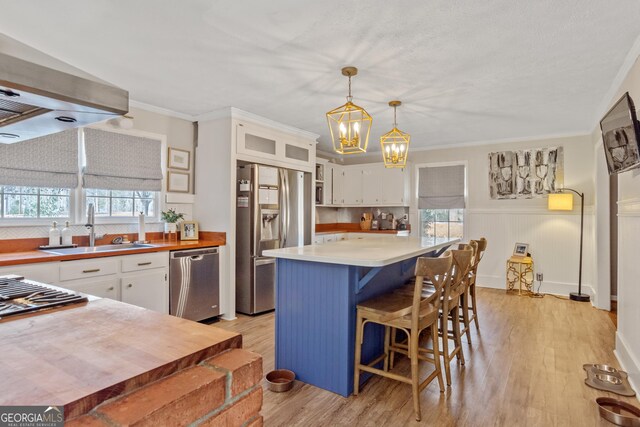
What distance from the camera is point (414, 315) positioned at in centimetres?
219

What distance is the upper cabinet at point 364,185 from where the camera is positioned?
21.4ft

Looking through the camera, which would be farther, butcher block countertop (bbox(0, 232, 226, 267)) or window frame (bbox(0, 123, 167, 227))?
window frame (bbox(0, 123, 167, 227))

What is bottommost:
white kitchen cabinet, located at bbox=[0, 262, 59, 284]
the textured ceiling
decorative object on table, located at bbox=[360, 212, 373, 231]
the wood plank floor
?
the wood plank floor

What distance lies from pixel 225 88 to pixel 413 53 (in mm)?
Result: 1792

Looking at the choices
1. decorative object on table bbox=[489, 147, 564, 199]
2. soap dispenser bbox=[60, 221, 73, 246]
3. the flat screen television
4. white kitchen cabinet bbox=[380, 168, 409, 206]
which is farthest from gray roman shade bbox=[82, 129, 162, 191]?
decorative object on table bbox=[489, 147, 564, 199]

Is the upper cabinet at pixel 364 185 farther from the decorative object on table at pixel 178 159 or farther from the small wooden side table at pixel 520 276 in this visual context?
the decorative object on table at pixel 178 159

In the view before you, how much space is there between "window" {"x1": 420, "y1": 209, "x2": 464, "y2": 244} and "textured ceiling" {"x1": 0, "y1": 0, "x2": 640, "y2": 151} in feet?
8.24

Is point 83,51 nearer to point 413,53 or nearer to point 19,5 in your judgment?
point 19,5

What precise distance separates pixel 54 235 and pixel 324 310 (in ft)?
8.68

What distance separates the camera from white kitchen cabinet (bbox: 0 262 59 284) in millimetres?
2574

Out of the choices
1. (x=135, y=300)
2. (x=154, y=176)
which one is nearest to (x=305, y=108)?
(x=154, y=176)

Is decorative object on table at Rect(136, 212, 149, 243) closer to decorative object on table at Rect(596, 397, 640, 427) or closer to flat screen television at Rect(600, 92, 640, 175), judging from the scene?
decorative object on table at Rect(596, 397, 640, 427)

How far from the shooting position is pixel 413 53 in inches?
107

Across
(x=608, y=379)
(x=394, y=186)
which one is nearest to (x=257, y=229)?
(x=394, y=186)
